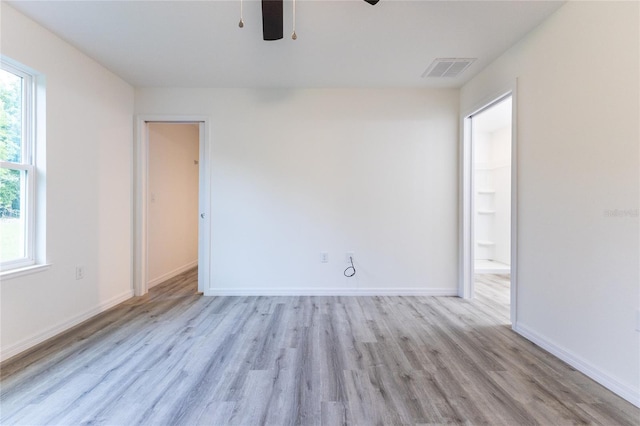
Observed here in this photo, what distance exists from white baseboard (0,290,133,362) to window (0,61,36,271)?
0.58 metres

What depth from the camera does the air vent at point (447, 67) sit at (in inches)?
101

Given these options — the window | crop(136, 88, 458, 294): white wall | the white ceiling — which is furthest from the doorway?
the window

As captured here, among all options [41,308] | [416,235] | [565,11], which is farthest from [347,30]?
[41,308]

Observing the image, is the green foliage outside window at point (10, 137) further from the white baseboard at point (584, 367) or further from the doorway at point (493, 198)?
the doorway at point (493, 198)

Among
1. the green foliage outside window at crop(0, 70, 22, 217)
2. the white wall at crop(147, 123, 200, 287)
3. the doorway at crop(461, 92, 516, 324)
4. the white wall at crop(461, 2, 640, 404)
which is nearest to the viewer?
the white wall at crop(461, 2, 640, 404)

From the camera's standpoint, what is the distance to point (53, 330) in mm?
2188

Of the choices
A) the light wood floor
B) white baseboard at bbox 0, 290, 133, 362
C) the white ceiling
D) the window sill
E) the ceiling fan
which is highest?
the white ceiling

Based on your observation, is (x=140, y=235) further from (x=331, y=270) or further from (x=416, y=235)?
(x=416, y=235)

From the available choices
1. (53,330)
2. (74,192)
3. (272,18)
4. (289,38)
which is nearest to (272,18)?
(272,18)

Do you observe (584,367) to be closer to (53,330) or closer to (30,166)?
(53,330)

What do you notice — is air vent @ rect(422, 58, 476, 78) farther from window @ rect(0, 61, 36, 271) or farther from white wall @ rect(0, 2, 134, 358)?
window @ rect(0, 61, 36, 271)

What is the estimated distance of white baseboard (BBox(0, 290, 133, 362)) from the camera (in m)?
1.89

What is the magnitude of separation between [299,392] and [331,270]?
69.7 inches

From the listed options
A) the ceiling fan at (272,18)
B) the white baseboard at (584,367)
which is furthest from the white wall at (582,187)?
the ceiling fan at (272,18)
